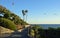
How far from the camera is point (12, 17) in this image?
54.8 m

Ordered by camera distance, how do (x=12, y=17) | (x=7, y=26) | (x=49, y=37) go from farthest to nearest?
1. (x=12, y=17)
2. (x=7, y=26)
3. (x=49, y=37)

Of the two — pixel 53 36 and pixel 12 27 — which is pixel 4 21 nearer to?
pixel 12 27

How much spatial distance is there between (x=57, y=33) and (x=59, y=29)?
0.99 feet

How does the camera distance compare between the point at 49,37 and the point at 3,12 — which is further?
the point at 3,12

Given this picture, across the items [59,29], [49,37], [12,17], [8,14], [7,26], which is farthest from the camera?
[12,17]

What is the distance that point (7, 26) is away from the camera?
42750 millimetres

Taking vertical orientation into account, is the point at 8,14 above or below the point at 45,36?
above

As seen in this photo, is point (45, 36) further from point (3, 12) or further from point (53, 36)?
point (3, 12)

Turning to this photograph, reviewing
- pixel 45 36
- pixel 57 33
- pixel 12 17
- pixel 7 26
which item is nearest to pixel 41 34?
pixel 45 36

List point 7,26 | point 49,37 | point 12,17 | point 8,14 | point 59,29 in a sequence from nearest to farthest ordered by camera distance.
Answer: point 59,29 < point 49,37 < point 7,26 < point 8,14 < point 12,17

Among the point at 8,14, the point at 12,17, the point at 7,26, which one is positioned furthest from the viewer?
the point at 12,17

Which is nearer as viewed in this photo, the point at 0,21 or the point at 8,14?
the point at 0,21

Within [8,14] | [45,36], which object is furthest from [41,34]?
[8,14]

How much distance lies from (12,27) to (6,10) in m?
10.0
